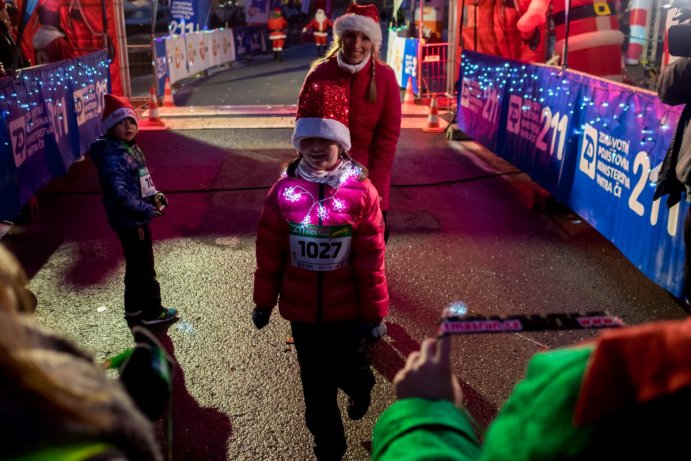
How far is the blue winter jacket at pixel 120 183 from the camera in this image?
411cm

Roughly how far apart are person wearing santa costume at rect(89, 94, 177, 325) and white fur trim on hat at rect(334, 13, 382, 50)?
62.5 inches

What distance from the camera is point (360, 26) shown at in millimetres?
4590

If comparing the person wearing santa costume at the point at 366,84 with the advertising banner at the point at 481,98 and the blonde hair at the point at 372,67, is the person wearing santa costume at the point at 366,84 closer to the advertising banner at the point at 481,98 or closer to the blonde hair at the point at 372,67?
the blonde hair at the point at 372,67

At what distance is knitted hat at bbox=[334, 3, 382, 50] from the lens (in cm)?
459

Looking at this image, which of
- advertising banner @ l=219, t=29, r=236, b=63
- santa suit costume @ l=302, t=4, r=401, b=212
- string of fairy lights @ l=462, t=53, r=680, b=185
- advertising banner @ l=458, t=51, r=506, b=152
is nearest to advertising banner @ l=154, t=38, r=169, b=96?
advertising banner @ l=219, t=29, r=236, b=63

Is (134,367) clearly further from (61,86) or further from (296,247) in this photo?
(61,86)

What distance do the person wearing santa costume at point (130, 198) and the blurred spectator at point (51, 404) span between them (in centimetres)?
330

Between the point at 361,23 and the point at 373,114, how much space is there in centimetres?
65

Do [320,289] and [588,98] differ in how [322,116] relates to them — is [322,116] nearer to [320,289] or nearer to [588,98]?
[320,289]

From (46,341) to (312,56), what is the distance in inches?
1124

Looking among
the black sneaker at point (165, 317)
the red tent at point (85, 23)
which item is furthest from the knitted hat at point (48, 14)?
the black sneaker at point (165, 317)

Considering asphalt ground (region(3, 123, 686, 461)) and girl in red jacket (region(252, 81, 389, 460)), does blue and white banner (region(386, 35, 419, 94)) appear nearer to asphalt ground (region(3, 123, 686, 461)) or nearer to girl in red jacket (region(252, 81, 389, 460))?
asphalt ground (region(3, 123, 686, 461))

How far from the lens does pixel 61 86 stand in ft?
27.1

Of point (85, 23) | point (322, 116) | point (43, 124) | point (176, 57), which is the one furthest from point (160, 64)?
point (322, 116)
